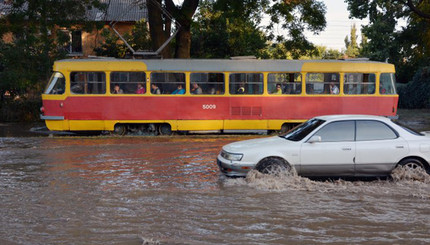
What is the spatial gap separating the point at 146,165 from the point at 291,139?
396 cm

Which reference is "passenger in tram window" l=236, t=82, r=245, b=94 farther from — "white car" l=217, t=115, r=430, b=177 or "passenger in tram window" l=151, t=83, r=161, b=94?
"white car" l=217, t=115, r=430, b=177

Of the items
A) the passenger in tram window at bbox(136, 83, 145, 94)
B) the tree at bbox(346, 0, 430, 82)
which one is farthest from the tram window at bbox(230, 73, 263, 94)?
the tree at bbox(346, 0, 430, 82)

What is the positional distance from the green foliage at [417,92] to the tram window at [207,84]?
937 inches

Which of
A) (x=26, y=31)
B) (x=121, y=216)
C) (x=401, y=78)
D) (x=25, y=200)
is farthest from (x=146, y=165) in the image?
(x=401, y=78)

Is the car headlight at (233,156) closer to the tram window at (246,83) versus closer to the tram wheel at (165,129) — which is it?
the tram window at (246,83)

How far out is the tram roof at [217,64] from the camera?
18469mm

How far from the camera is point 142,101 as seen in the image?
18562 mm

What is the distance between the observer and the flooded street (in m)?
6.50

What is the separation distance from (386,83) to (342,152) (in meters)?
11.3

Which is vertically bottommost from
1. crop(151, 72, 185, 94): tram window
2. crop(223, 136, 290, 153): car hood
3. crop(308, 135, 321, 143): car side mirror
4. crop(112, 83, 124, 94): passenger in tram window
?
crop(223, 136, 290, 153): car hood

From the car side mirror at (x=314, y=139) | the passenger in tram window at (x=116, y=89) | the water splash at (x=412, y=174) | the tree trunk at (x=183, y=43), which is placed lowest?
the water splash at (x=412, y=174)

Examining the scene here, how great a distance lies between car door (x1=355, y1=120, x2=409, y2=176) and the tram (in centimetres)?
969

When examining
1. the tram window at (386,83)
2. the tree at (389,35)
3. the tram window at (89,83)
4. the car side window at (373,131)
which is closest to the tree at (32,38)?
the tram window at (89,83)

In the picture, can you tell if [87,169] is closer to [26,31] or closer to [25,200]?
[25,200]
